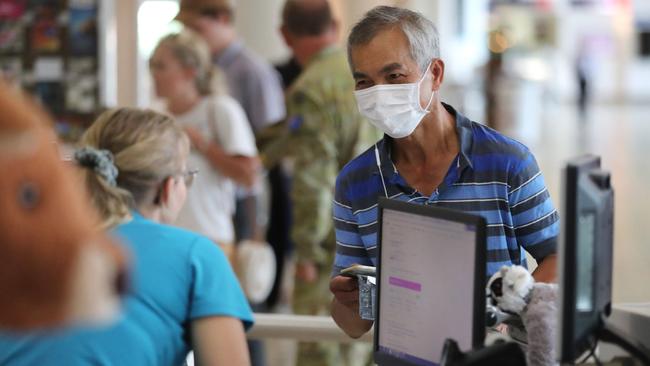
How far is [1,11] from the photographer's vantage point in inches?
236

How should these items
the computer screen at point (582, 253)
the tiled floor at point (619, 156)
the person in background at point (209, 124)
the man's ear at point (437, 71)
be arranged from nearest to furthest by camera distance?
the computer screen at point (582, 253) → the man's ear at point (437, 71) → the person in background at point (209, 124) → the tiled floor at point (619, 156)

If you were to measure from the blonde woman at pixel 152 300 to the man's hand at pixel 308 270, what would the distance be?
2.13 m

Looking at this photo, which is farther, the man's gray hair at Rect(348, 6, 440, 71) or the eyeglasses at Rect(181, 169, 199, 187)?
the eyeglasses at Rect(181, 169, 199, 187)

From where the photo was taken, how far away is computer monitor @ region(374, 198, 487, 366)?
6.37ft

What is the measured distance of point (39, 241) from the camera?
992mm

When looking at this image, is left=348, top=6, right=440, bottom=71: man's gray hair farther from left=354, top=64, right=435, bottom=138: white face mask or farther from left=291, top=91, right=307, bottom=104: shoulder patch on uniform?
left=291, top=91, right=307, bottom=104: shoulder patch on uniform

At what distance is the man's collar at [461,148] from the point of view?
8.27 feet

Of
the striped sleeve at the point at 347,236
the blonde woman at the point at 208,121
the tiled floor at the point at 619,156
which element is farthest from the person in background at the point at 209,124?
the striped sleeve at the point at 347,236

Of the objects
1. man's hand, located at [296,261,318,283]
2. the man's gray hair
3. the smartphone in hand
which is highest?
the man's gray hair

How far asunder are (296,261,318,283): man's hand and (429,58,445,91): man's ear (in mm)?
2038

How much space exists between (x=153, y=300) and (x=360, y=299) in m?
0.40

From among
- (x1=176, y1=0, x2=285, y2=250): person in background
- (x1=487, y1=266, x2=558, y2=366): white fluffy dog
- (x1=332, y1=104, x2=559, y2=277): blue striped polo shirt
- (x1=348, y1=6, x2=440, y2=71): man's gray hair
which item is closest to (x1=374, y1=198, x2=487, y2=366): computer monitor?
(x1=487, y1=266, x2=558, y2=366): white fluffy dog

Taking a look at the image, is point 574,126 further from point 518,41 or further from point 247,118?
point 247,118

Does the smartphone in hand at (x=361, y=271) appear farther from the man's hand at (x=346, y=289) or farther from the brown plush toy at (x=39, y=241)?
the brown plush toy at (x=39, y=241)
